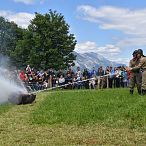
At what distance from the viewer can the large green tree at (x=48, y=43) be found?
66.9 m

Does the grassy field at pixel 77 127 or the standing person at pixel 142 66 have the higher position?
the standing person at pixel 142 66

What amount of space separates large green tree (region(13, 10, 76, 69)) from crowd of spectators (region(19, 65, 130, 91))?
3046 centimetres

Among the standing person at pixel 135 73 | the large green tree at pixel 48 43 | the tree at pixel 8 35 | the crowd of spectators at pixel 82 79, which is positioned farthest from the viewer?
the tree at pixel 8 35

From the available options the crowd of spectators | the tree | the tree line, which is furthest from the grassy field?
the tree

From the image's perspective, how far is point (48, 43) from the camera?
6700 cm

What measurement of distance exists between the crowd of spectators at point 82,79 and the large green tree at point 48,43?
1199 inches

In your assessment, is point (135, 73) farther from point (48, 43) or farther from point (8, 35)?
point (8, 35)

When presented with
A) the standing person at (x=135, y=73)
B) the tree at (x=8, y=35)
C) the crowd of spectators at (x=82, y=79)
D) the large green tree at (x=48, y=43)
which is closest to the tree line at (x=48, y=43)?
the large green tree at (x=48, y=43)

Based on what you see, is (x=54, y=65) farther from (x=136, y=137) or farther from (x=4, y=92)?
(x=136, y=137)

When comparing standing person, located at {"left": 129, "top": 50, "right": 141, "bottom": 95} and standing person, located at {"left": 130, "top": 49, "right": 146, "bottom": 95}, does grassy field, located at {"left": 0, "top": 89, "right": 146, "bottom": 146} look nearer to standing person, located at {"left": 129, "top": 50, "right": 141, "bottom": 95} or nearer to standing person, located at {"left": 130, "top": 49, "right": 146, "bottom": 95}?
standing person, located at {"left": 130, "top": 49, "right": 146, "bottom": 95}

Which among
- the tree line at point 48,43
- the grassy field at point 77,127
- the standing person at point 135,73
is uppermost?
the tree line at point 48,43

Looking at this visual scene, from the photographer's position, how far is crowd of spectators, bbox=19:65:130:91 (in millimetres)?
32719

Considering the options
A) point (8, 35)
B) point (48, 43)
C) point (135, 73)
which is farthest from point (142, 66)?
point (8, 35)

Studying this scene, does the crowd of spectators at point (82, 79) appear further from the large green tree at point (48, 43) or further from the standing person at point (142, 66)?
the large green tree at point (48, 43)
